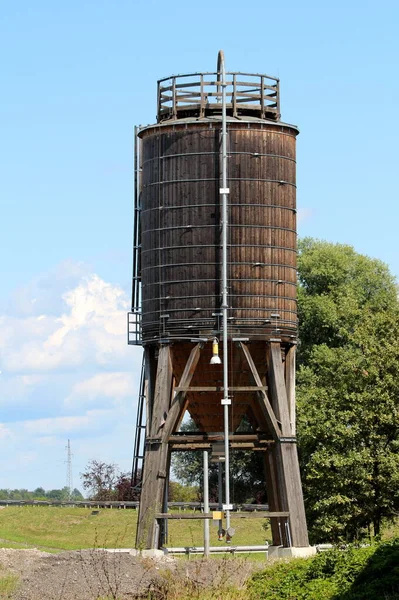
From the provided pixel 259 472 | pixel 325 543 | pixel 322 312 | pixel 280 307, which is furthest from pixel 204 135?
pixel 259 472

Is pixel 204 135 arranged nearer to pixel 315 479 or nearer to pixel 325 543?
pixel 315 479

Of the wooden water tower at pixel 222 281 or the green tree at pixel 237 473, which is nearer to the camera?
the wooden water tower at pixel 222 281

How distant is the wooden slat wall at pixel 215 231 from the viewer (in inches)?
1779

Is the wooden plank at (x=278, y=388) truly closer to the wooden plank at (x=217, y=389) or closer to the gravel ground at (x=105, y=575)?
the wooden plank at (x=217, y=389)

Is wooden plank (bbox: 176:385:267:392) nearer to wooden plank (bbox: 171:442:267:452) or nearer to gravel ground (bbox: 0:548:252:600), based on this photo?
wooden plank (bbox: 171:442:267:452)

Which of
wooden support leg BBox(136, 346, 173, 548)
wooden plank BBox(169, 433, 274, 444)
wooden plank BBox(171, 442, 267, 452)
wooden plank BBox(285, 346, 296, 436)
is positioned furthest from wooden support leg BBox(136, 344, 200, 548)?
wooden plank BBox(285, 346, 296, 436)

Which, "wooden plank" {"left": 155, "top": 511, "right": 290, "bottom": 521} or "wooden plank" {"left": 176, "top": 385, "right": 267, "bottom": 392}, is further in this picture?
"wooden plank" {"left": 176, "top": 385, "right": 267, "bottom": 392}

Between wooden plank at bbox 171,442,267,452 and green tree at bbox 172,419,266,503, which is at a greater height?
green tree at bbox 172,419,266,503

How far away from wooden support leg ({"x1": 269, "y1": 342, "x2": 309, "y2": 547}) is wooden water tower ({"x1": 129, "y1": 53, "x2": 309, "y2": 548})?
0.04 m

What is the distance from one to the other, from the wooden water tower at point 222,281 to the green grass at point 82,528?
55.0ft

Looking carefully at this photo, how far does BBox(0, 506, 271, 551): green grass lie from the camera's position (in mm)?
64500

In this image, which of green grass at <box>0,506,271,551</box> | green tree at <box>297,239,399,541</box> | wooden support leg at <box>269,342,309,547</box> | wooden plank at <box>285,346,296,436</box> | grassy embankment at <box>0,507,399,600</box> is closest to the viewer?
grassy embankment at <box>0,507,399,600</box>

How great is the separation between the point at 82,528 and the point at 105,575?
40.2m

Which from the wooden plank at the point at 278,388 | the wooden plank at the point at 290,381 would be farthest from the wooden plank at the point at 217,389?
the wooden plank at the point at 290,381
